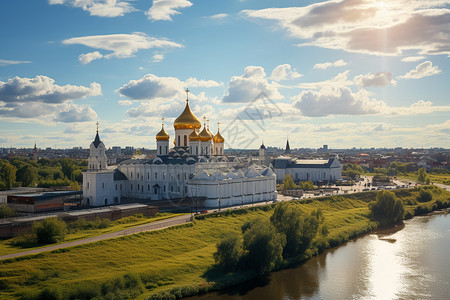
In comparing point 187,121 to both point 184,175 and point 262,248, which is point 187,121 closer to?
point 184,175

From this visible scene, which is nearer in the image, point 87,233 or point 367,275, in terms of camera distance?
point 367,275

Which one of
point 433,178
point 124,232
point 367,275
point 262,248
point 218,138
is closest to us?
point 262,248

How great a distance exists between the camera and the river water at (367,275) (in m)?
23.7

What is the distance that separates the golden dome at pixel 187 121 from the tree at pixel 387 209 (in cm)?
2041

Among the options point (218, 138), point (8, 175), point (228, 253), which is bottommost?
point (228, 253)

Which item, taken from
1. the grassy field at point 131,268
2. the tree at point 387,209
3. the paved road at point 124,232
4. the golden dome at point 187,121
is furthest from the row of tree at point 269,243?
the golden dome at point 187,121

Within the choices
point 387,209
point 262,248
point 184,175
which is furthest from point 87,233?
point 387,209

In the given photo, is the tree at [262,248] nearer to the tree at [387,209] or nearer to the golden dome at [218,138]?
the tree at [387,209]

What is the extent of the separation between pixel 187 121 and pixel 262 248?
2427 centimetres

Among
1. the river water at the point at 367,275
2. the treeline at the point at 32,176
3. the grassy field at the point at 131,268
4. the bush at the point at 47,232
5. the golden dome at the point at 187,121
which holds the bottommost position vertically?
the river water at the point at 367,275

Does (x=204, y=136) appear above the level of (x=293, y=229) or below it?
above

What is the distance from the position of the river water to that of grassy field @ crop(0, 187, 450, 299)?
172 cm

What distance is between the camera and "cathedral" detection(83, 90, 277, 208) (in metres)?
40.0

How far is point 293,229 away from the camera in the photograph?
30.2 m
